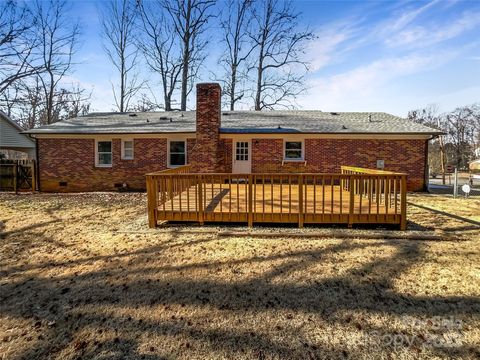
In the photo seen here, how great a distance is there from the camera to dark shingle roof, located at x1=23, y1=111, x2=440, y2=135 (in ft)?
41.2

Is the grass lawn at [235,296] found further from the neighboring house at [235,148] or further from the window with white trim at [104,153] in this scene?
the window with white trim at [104,153]

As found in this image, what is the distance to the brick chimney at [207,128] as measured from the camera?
428 inches

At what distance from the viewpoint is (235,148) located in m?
12.8

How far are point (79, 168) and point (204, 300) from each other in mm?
12604

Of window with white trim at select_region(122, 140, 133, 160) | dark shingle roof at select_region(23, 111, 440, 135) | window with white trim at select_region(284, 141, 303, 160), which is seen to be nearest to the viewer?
dark shingle roof at select_region(23, 111, 440, 135)

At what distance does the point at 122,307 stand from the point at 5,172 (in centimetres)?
1418

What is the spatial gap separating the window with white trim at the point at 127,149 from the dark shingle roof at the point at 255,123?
1.92 ft

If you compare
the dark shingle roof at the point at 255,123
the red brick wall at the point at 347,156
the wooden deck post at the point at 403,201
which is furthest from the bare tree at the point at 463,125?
the wooden deck post at the point at 403,201

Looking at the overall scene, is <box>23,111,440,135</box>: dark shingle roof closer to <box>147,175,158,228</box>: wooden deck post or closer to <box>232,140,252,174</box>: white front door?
<box>232,140,252,174</box>: white front door

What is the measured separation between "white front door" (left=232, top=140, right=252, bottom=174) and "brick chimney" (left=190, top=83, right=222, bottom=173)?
1.88 metres

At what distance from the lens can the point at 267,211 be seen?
20.4 feet

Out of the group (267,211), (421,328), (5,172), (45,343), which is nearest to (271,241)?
(267,211)

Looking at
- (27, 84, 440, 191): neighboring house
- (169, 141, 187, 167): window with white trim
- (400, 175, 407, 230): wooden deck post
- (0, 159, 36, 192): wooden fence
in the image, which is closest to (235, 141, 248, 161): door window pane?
(27, 84, 440, 191): neighboring house

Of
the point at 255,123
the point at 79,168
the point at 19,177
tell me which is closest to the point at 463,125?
the point at 255,123
